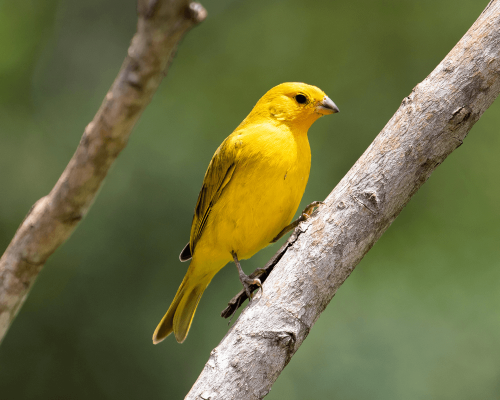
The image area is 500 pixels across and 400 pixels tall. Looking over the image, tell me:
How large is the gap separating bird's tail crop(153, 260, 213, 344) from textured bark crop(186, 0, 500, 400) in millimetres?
1206

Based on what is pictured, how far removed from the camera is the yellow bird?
9.89 ft

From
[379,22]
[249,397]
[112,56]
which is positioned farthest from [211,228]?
[379,22]

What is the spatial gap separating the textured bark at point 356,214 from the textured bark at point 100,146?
35.9 inches

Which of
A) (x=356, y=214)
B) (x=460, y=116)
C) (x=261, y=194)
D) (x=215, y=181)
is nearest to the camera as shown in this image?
(x=460, y=116)

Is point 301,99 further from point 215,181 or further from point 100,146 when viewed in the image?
point 100,146

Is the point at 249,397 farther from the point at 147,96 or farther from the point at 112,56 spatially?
the point at 112,56

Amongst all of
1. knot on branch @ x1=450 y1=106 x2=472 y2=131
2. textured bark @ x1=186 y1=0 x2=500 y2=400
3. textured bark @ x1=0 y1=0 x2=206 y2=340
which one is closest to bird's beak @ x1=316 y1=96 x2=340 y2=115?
textured bark @ x1=186 y1=0 x2=500 y2=400

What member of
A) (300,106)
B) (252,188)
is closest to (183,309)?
(252,188)

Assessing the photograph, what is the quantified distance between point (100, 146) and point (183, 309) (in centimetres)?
177

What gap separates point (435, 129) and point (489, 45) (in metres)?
0.42

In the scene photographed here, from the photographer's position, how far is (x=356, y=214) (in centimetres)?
229

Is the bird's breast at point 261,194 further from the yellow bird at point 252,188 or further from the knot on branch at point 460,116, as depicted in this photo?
the knot on branch at point 460,116

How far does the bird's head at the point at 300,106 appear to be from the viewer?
3.28 m

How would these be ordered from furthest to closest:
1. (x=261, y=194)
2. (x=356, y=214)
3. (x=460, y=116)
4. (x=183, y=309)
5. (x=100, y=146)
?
(x=183, y=309) → (x=261, y=194) → (x=356, y=214) → (x=460, y=116) → (x=100, y=146)
